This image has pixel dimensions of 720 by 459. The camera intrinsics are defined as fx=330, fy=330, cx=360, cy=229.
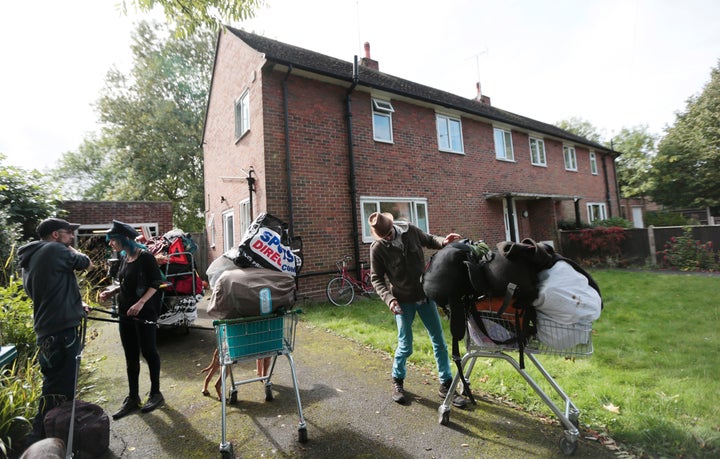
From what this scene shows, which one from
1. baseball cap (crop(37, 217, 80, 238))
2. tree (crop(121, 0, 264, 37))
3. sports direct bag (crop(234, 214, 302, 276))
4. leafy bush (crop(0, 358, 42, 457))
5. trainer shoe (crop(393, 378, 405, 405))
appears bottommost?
trainer shoe (crop(393, 378, 405, 405))

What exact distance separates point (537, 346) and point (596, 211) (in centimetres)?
2049

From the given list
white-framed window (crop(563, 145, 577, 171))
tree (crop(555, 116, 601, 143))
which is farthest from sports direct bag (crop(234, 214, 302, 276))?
tree (crop(555, 116, 601, 143))

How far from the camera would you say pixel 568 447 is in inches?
90.4

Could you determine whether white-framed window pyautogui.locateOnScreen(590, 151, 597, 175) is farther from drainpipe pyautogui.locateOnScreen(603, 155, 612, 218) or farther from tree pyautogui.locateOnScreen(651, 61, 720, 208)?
tree pyautogui.locateOnScreen(651, 61, 720, 208)

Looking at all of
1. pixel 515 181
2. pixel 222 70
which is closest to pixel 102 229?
pixel 222 70

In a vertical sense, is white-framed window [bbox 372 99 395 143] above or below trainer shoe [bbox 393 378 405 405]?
above

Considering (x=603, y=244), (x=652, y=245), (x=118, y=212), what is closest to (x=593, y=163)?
(x=603, y=244)

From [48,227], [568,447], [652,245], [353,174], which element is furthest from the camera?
[652,245]

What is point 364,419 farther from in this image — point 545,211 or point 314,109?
point 545,211

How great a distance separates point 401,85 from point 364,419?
12.0 metres

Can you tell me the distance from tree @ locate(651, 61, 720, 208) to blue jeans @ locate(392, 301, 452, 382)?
101 ft

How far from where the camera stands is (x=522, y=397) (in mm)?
3092

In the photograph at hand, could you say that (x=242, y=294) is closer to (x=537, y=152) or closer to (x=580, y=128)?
(x=537, y=152)

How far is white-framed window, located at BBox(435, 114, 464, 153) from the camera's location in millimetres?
11617
